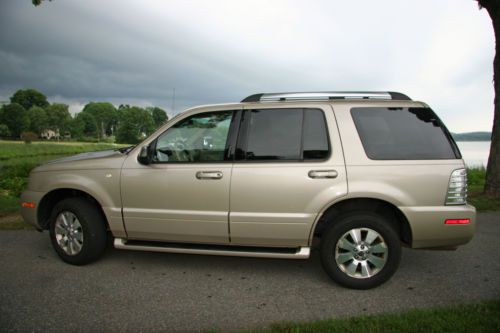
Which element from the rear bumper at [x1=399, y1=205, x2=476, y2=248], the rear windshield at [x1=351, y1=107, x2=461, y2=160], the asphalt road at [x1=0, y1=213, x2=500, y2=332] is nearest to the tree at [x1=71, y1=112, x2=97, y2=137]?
the asphalt road at [x1=0, y1=213, x2=500, y2=332]

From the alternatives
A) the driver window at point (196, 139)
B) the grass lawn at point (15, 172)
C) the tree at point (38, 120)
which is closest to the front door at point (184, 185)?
the driver window at point (196, 139)

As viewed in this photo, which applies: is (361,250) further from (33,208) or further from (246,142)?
(33,208)

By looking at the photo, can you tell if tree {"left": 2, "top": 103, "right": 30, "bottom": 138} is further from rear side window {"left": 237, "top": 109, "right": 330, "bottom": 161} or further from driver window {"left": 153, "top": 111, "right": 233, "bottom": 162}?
rear side window {"left": 237, "top": 109, "right": 330, "bottom": 161}

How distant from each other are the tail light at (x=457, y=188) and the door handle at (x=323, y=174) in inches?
43.0

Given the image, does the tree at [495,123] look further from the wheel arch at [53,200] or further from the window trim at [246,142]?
the wheel arch at [53,200]

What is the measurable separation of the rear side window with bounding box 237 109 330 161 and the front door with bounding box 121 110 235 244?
27cm

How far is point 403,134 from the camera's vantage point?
3484 millimetres

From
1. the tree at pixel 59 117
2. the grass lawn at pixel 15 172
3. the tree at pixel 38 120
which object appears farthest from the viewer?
the tree at pixel 59 117

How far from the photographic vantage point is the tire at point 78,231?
13.1 ft

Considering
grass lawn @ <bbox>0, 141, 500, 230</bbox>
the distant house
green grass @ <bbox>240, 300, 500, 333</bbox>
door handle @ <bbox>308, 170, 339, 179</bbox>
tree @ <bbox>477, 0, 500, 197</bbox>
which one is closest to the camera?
green grass @ <bbox>240, 300, 500, 333</bbox>

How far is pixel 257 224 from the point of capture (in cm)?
356

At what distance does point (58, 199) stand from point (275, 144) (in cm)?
295

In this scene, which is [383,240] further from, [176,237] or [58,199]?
[58,199]

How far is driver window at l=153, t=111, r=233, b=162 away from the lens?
12.3 ft
